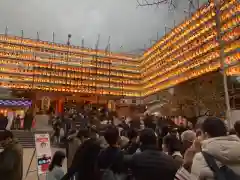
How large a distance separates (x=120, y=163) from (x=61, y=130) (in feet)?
47.1

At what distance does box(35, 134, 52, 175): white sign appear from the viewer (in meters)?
6.32

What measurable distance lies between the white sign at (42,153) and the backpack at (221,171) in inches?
211

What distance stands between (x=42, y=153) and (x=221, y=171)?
18.7 ft

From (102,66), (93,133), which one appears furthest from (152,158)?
(102,66)

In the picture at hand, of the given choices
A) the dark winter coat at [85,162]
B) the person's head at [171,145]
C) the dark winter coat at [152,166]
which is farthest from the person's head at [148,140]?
the dark winter coat at [85,162]

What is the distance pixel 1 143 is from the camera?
12.1ft

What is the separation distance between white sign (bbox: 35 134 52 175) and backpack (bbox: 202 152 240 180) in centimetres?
536

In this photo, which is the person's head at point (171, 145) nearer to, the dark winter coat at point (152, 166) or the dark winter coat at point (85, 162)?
the dark winter coat at point (152, 166)

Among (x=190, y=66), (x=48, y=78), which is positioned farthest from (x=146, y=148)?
(x=48, y=78)

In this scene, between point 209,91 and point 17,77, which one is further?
point 17,77

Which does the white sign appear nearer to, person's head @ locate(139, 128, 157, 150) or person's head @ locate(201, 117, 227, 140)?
person's head @ locate(139, 128, 157, 150)

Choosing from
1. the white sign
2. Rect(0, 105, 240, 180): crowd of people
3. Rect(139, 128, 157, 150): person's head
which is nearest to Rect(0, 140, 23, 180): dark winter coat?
Rect(0, 105, 240, 180): crowd of people

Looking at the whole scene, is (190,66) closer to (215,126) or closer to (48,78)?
(48,78)

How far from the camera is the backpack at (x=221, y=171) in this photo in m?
1.82
